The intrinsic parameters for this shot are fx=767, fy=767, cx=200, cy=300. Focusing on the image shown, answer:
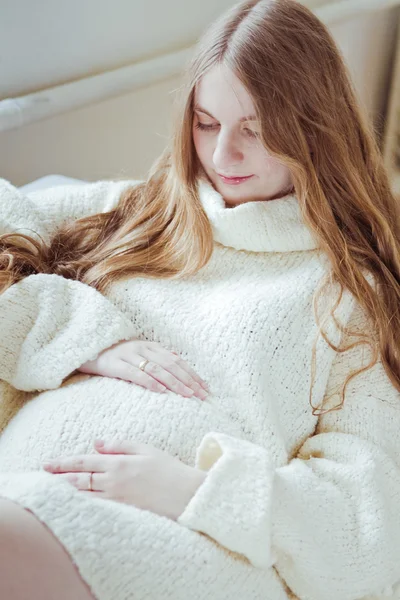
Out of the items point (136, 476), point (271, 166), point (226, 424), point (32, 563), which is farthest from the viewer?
point (271, 166)

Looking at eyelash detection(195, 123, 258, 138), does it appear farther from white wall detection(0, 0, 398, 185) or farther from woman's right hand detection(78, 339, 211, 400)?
white wall detection(0, 0, 398, 185)

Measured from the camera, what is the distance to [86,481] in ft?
3.17

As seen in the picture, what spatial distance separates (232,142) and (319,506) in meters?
0.53

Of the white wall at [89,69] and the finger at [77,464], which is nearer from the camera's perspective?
the finger at [77,464]

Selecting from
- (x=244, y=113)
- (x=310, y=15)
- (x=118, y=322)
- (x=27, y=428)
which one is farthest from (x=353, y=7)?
(x=27, y=428)

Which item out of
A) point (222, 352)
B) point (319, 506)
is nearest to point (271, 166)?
point (222, 352)

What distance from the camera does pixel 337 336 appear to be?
3.75 ft

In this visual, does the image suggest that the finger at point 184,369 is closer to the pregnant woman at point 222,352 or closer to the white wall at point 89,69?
the pregnant woman at point 222,352

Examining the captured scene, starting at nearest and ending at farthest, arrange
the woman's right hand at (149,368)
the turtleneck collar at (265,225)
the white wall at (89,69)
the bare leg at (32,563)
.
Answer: the bare leg at (32,563) → the woman's right hand at (149,368) → the turtleneck collar at (265,225) → the white wall at (89,69)

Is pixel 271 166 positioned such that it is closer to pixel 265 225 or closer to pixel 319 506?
pixel 265 225

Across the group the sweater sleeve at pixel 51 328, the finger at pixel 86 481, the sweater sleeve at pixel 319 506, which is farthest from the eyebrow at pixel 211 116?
the finger at pixel 86 481

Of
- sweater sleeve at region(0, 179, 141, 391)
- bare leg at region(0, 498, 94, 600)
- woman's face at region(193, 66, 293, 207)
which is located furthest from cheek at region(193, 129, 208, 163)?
bare leg at region(0, 498, 94, 600)

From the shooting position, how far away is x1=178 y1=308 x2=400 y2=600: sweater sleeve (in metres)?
0.92

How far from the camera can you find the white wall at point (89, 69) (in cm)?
161
